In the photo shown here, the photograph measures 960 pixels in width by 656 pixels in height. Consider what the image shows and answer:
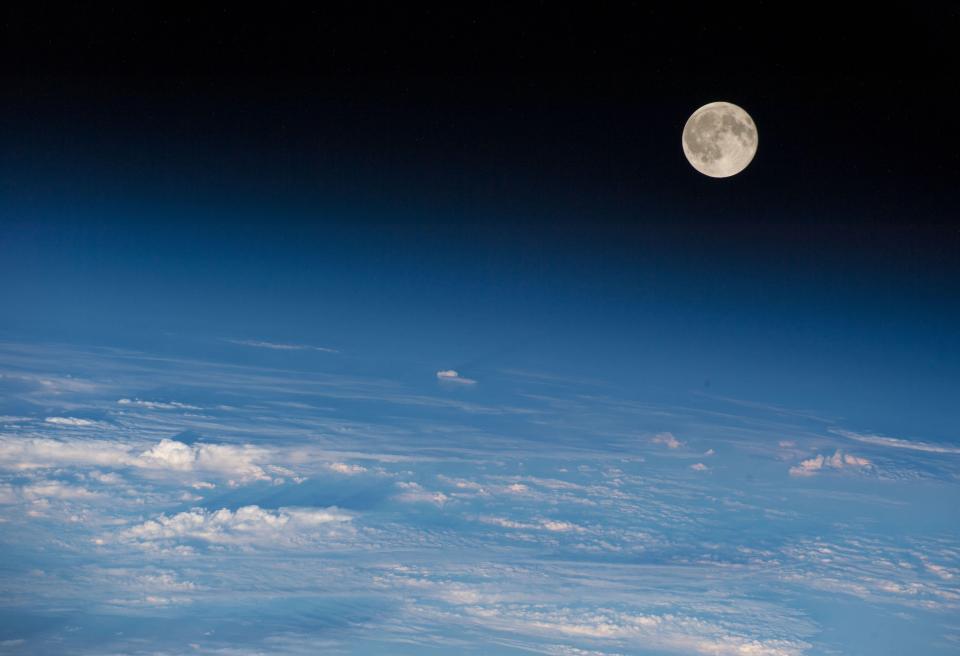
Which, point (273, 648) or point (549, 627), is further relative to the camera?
point (549, 627)

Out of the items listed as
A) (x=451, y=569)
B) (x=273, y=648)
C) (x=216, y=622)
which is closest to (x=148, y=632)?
(x=216, y=622)

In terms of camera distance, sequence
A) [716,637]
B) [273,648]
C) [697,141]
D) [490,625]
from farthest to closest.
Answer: [490,625], [716,637], [273,648], [697,141]

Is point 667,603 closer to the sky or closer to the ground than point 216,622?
closer to the sky

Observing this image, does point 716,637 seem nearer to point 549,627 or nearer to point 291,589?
point 549,627

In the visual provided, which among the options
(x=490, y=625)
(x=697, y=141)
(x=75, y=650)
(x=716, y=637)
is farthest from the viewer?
(x=490, y=625)

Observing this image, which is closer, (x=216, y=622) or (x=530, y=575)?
(x=216, y=622)

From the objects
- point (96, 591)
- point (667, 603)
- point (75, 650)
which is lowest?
point (75, 650)

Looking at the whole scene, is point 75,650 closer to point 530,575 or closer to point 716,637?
point 530,575

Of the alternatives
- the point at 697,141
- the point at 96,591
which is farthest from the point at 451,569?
the point at 697,141

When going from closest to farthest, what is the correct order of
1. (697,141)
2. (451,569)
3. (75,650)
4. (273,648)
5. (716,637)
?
(697,141) < (75,650) < (273,648) < (716,637) < (451,569)
